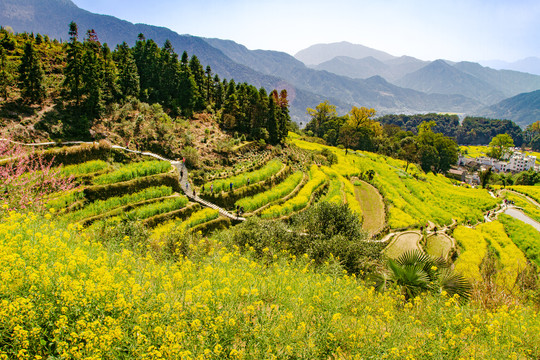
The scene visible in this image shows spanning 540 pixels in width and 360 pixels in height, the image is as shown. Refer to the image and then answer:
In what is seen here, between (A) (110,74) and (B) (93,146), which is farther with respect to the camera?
(A) (110,74)

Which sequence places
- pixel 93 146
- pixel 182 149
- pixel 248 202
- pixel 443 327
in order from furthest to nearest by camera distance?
pixel 182 149, pixel 248 202, pixel 93 146, pixel 443 327

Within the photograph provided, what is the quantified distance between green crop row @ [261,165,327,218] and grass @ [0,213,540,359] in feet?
53.3

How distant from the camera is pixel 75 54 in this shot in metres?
25.8

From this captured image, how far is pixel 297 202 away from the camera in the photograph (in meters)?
26.7

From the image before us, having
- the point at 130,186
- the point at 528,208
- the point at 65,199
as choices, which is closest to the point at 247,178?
the point at 130,186

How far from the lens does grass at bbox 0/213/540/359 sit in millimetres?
4613

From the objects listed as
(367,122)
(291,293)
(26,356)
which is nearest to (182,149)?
(291,293)

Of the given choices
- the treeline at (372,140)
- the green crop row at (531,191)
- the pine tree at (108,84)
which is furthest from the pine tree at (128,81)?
the green crop row at (531,191)

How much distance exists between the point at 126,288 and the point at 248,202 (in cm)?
1887

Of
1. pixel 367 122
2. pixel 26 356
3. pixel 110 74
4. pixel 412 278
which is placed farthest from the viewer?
pixel 367 122

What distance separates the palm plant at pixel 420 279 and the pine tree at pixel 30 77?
102ft

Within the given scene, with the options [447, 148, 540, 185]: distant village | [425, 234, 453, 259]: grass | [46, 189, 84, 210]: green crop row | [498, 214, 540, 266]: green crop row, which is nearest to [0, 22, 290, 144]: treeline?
[46, 189, 84, 210]: green crop row

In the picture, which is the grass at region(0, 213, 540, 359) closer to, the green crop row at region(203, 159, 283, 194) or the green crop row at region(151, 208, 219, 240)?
the green crop row at region(151, 208, 219, 240)

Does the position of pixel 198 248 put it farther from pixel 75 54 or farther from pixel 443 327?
pixel 75 54
